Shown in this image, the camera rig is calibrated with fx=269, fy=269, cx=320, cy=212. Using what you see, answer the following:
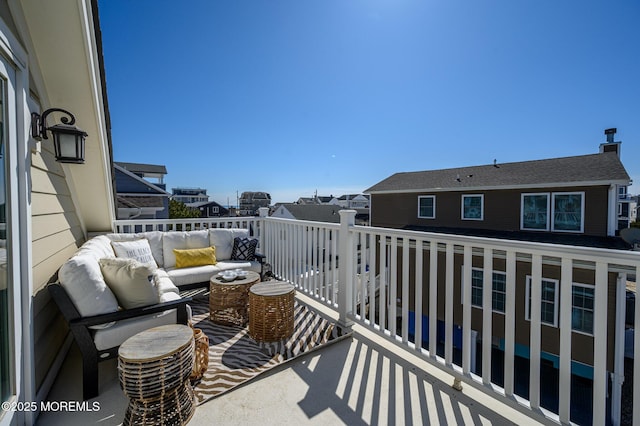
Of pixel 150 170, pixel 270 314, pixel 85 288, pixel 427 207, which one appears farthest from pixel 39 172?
pixel 150 170

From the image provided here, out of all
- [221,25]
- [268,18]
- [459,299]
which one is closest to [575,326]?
[459,299]

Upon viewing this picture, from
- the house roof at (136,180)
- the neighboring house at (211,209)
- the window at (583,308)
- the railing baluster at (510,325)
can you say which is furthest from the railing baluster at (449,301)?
the neighboring house at (211,209)

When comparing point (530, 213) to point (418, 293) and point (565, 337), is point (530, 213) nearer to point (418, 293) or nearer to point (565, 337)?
point (418, 293)

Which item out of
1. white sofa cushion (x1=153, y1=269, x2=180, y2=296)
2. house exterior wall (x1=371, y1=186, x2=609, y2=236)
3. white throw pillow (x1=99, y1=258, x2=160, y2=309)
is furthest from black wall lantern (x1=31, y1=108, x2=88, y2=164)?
house exterior wall (x1=371, y1=186, x2=609, y2=236)

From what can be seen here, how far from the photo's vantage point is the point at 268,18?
5.02m

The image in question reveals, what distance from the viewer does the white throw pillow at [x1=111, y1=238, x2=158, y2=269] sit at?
3387 mm

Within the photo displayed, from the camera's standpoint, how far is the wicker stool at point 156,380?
1.54 m

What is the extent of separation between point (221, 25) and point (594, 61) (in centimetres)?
883

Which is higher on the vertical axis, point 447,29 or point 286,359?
point 447,29

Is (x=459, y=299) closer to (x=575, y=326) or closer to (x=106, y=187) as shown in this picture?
(x=575, y=326)

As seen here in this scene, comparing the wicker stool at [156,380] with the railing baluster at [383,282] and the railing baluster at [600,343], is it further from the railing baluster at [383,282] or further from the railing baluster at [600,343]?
the railing baluster at [600,343]

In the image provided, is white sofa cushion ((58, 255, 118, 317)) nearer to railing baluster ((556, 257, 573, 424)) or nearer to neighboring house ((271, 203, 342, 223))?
railing baluster ((556, 257, 573, 424))

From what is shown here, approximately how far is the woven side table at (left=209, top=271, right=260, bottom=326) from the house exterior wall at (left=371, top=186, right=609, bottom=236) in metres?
10.3

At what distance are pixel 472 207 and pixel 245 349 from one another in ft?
35.7
